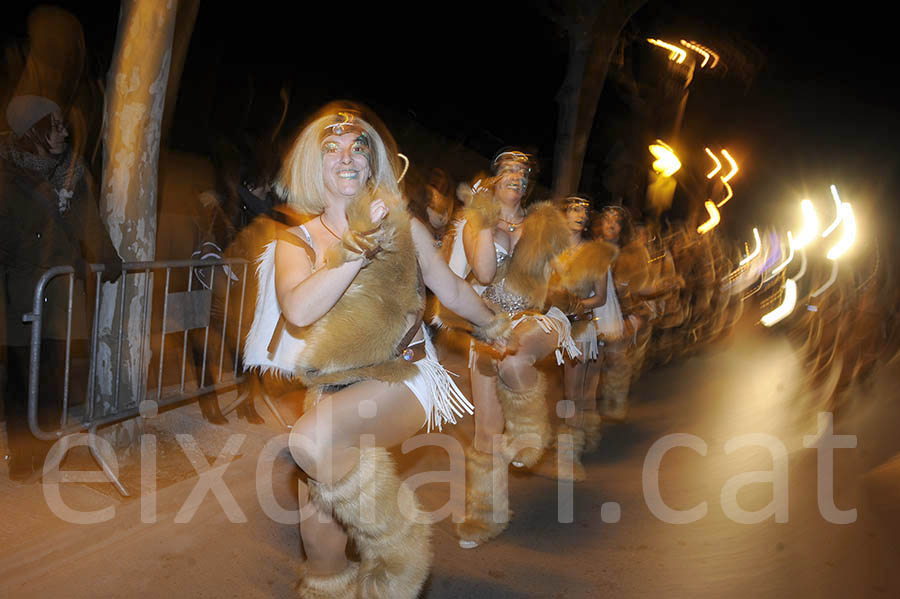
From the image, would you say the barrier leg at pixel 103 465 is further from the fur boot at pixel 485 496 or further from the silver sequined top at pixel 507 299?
the silver sequined top at pixel 507 299

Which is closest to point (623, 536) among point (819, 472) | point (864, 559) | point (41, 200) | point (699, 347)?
point (864, 559)

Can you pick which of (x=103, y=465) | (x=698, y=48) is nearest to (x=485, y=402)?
(x=103, y=465)

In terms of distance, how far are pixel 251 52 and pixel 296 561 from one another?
11.5 m

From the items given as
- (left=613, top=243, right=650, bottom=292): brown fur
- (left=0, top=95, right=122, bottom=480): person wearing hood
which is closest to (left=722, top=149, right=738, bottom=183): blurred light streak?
(left=613, top=243, right=650, bottom=292): brown fur

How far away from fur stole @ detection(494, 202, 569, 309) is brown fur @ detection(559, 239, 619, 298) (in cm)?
112

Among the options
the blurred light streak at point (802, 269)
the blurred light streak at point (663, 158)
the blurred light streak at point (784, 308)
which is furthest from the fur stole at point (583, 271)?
the blurred light streak at point (663, 158)

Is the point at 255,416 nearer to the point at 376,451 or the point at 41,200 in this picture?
the point at 41,200

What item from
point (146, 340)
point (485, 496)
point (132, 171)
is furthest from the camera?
point (146, 340)

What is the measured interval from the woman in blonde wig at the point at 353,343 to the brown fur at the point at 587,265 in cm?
284

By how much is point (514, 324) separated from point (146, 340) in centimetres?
250

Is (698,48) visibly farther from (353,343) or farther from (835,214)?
(353,343)

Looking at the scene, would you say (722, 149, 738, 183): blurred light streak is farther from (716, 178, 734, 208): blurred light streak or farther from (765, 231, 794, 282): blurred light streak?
(765, 231, 794, 282): blurred light streak

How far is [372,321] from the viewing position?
2869 millimetres

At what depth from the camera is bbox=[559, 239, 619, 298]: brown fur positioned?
233 inches
